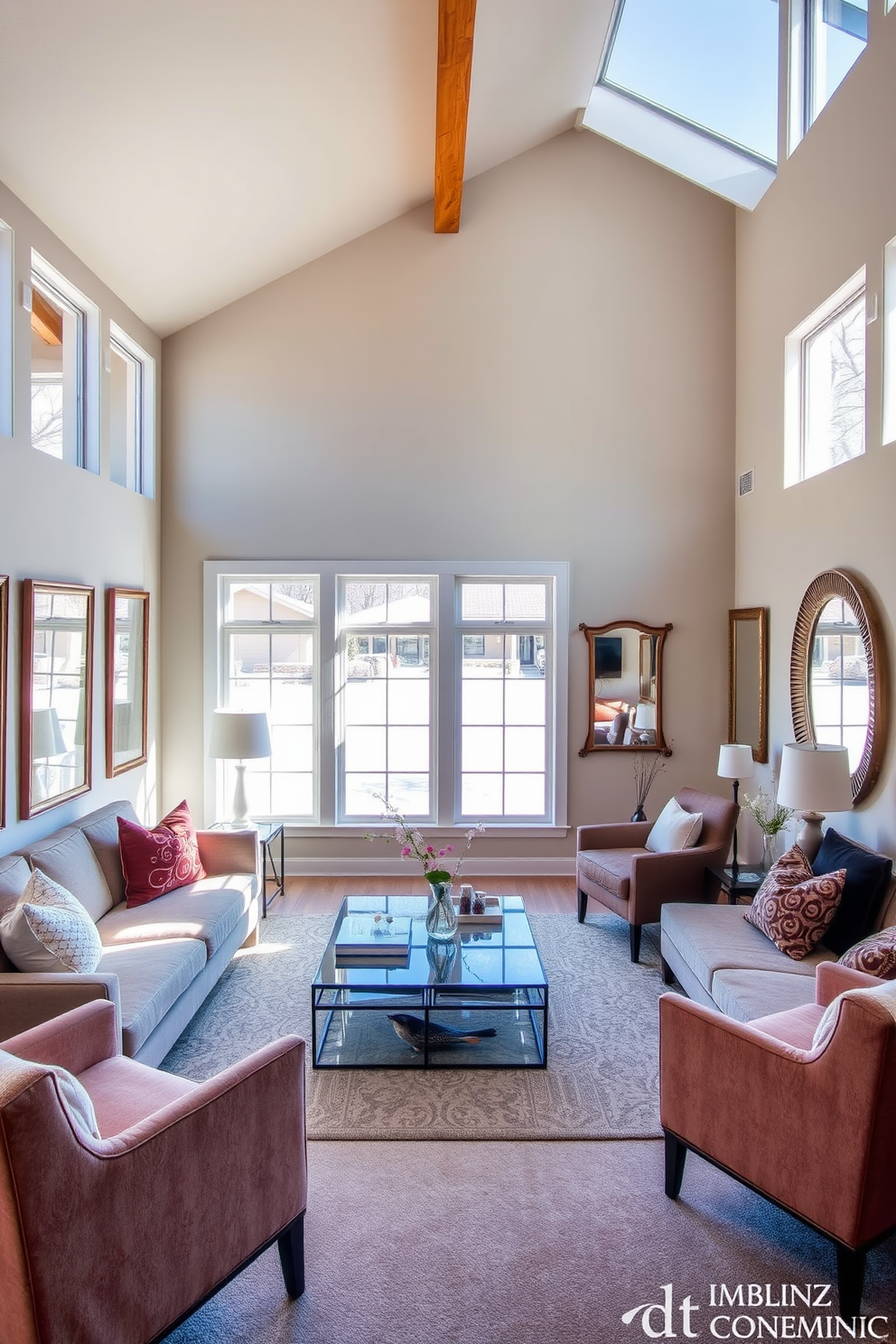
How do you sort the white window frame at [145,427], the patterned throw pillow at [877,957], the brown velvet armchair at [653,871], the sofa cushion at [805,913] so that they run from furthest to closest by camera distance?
the white window frame at [145,427]
the brown velvet armchair at [653,871]
the sofa cushion at [805,913]
the patterned throw pillow at [877,957]

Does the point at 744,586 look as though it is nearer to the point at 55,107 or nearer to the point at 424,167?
the point at 424,167

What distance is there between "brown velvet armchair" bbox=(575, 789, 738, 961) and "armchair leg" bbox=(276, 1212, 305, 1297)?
256 cm

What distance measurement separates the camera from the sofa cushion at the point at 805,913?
10.6ft

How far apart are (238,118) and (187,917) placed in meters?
3.98

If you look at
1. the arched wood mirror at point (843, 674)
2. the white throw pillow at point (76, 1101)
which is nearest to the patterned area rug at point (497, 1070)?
the white throw pillow at point (76, 1101)

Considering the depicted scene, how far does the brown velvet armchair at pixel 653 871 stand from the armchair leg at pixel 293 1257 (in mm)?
2564

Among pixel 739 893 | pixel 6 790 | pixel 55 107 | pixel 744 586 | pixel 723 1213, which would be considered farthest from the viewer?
pixel 744 586

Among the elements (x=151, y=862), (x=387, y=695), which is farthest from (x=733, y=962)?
(x=387, y=695)

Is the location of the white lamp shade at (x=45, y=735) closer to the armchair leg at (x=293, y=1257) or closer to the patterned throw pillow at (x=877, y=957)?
the armchair leg at (x=293, y=1257)

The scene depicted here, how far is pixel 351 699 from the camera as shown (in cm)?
582

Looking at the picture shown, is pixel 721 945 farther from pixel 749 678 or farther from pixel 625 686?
pixel 625 686

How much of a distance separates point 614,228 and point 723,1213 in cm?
583

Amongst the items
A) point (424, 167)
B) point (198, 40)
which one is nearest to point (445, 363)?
point (424, 167)

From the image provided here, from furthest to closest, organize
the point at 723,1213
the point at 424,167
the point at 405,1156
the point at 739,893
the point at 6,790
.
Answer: the point at 424,167 < the point at 739,893 < the point at 6,790 < the point at 405,1156 < the point at 723,1213
